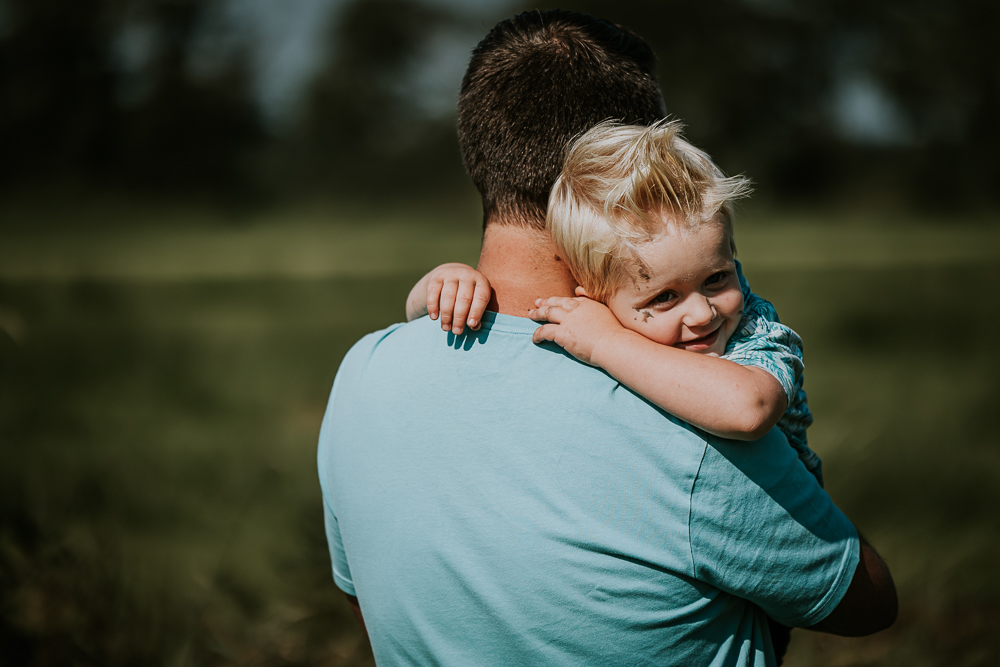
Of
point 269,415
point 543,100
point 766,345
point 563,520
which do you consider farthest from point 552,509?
point 269,415

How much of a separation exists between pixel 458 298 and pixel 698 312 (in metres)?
0.39

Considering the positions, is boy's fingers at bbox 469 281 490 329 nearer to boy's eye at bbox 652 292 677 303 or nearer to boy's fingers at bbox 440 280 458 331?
boy's fingers at bbox 440 280 458 331

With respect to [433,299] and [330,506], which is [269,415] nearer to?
[330,506]

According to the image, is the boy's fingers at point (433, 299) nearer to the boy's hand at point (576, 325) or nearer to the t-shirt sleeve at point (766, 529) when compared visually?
the boy's hand at point (576, 325)

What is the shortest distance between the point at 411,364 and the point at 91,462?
6.34m

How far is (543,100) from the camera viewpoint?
1.28 metres

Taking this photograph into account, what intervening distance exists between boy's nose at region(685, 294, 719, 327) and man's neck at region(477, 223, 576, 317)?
0.70 ft

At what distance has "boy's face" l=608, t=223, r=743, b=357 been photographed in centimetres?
117

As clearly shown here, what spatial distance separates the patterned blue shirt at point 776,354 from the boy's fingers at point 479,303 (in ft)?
1.32

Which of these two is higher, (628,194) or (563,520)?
(628,194)

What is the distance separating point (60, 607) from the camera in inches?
102

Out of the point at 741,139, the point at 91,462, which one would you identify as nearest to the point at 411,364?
the point at 91,462

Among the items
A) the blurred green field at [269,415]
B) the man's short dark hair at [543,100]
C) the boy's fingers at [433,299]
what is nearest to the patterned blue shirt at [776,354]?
the man's short dark hair at [543,100]

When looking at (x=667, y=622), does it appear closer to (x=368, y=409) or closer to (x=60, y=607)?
(x=368, y=409)
